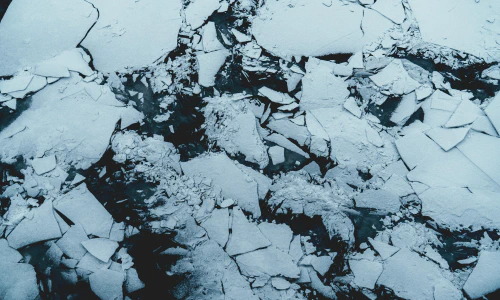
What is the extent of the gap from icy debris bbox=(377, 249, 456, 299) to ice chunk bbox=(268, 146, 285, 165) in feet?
2.10

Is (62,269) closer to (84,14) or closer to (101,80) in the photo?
(101,80)

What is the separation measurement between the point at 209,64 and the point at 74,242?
3.61 ft

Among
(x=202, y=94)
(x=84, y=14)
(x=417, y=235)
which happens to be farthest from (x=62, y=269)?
(x=417, y=235)

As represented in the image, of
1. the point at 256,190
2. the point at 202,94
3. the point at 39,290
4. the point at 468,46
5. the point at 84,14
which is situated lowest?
the point at 39,290

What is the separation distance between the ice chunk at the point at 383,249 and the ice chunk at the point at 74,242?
1.28m

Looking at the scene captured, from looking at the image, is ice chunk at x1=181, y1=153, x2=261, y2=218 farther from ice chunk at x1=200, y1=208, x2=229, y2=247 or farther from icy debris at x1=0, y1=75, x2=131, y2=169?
icy debris at x1=0, y1=75, x2=131, y2=169

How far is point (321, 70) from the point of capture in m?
1.52

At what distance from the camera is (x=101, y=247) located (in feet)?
3.92

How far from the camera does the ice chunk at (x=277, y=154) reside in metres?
1.36

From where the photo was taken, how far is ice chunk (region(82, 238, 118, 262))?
1.18 metres

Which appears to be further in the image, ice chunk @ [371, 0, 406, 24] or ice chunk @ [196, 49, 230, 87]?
ice chunk @ [371, 0, 406, 24]

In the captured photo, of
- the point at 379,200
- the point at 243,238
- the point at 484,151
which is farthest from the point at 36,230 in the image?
the point at 484,151

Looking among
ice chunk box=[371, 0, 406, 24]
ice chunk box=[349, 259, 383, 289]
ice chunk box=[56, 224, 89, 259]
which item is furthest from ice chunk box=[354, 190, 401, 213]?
ice chunk box=[56, 224, 89, 259]

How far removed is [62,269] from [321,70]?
157 cm
